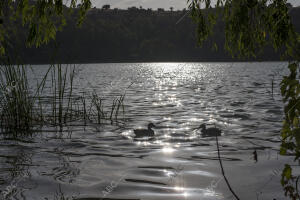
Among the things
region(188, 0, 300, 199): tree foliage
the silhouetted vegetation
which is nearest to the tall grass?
region(188, 0, 300, 199): tree foliage

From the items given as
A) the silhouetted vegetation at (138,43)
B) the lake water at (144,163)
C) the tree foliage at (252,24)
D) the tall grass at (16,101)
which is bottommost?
the lake water at (144,163)

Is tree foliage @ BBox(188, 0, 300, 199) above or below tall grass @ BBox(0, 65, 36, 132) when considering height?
above

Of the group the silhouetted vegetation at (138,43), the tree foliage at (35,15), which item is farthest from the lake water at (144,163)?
the silhouetted vegetation at (138,43)

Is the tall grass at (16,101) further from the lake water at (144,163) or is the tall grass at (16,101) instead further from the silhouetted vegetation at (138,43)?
the silhouetted vegetation at (138,43)

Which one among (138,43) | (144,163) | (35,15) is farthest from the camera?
(138,43)

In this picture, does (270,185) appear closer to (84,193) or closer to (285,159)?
(285,159)

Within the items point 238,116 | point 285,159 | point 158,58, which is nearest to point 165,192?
point 285,159

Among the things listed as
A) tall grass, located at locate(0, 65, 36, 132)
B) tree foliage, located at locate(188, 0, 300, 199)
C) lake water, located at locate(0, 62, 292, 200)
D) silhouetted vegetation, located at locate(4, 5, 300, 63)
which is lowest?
lake water, located at locate(0, 62, 292, 200)

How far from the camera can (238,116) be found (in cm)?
1234

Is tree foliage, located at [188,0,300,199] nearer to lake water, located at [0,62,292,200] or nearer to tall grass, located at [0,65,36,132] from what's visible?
lake water, located at [0,62,292,200]

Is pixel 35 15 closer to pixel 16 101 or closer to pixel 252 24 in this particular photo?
pixel 252 24

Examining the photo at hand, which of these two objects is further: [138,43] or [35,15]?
[138,43]

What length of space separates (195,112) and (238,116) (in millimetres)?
1978

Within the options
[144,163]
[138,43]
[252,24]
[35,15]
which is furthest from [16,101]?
[138,43]
